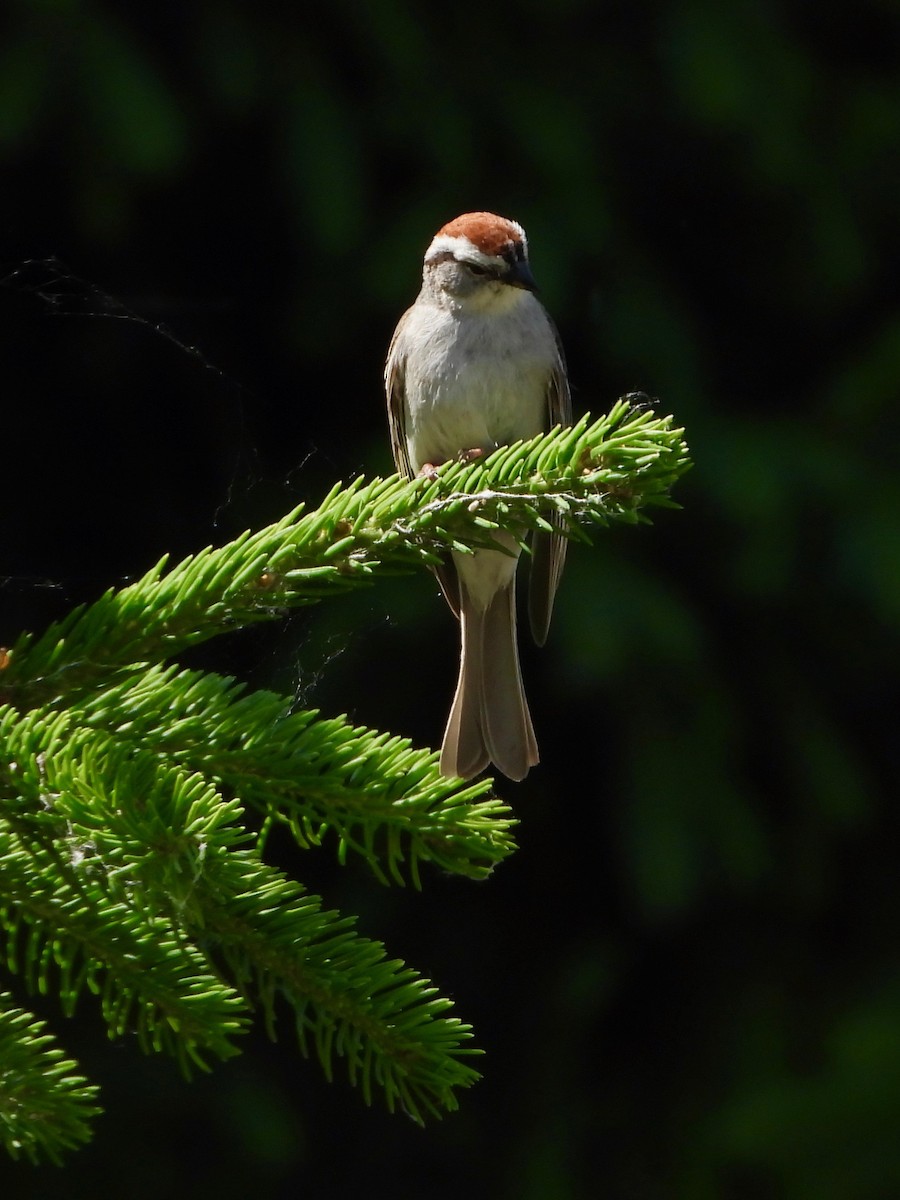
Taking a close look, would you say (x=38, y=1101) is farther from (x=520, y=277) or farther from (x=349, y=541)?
(x=520, y=277)

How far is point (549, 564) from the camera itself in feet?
8.07

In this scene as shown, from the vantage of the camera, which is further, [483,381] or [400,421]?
[400,421]

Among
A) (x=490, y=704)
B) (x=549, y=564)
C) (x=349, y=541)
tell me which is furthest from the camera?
(x=549, y=564)

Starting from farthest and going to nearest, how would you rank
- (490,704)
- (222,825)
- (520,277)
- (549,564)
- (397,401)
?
(397,401)
(549,564)
(520,277)
(490,704)
(222,825)

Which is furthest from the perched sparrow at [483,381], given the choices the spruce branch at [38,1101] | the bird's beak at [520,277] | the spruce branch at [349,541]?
the spruce branch at [38,1101]

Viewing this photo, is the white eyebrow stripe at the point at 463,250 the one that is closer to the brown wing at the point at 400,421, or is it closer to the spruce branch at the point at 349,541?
the brown wing at the point at 400,421

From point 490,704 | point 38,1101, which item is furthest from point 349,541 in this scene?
point 490,704

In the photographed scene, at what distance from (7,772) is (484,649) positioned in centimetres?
154

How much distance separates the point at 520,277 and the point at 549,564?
52cm

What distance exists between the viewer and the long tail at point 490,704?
2006 millimetres

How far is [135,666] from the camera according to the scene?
102 centimetres

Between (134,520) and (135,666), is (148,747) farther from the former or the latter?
(134,520)

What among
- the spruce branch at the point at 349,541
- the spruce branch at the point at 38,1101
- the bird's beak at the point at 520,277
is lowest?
the spruce branch at the point at 38,1101

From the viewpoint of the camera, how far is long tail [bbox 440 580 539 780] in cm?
201
